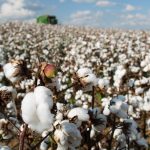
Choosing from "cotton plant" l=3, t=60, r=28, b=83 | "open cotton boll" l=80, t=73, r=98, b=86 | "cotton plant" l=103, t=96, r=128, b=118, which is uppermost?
"cotton plant" l=3, t=60, r=28, b=83

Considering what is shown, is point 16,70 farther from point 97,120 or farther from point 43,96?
point 97,120

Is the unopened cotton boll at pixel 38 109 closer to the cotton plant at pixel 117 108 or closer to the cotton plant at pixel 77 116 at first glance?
the cotton plant at pixel 77 116

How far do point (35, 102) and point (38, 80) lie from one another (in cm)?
32

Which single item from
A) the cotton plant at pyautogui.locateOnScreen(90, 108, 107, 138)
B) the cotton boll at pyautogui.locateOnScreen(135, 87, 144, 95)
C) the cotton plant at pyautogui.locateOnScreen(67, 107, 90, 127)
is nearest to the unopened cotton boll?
the cotton plant at pyautogui.locateOnScreen(67, 107, 90, 127)

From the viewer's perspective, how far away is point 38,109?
209 centimetres

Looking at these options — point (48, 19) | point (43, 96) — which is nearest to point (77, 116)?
point (43, 96)

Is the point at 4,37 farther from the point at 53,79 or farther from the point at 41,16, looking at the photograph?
the point at 41,16

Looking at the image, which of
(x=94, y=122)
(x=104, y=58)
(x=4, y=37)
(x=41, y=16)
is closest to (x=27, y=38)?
(x=4, y=37)

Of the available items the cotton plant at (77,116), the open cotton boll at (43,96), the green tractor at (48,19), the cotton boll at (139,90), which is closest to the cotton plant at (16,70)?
the open cotton boll at (43,96)

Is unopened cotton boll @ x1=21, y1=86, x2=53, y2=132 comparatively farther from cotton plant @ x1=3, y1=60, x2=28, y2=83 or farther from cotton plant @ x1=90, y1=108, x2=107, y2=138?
cotton plant @ x1=90, y1=108, x2=107, y2=138

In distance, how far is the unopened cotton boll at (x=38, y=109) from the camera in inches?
82.4

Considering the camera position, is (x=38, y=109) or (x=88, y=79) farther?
(x=88, y=79)

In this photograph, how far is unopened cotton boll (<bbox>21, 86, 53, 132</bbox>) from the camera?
2.09 metres

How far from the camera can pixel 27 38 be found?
78.2 ft
